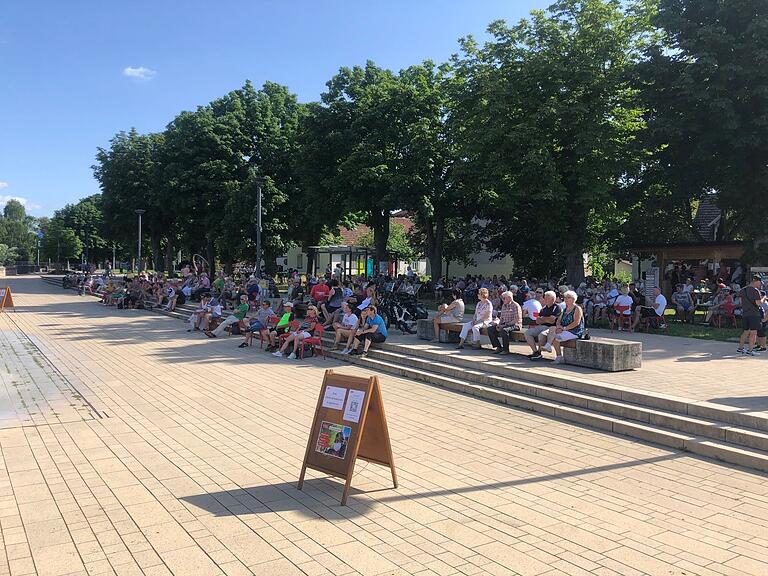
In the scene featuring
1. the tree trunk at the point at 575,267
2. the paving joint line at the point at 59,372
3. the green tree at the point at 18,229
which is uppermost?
the green tree at the point at 18,229

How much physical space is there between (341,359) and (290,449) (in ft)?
23.5

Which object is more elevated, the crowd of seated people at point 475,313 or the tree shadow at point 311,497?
the crowd of seated people at point 475,313

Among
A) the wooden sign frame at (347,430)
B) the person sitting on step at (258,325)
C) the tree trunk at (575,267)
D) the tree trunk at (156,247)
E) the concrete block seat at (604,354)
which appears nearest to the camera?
the wooden sign frame at (347,430)

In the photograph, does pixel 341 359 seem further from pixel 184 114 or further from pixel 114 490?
pixel 184 114

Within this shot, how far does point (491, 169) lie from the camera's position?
22938 mm

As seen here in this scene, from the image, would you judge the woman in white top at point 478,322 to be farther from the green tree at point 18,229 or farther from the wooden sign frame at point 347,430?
the green tree at point 18,229

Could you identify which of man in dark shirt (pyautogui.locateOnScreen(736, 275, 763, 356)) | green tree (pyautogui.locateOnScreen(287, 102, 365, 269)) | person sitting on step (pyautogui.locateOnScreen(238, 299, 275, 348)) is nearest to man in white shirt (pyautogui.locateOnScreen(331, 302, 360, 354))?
person sitting on step (pyautogui.locateOnScreen(238, 299, 275, 348))

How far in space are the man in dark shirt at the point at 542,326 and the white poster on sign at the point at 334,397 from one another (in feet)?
22.1

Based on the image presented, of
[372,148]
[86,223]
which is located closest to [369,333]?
[372,148]

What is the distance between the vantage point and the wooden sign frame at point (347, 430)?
17.7 ft

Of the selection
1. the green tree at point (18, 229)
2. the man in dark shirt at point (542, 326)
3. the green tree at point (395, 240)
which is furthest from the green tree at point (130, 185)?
the green tree at point (18, 229)

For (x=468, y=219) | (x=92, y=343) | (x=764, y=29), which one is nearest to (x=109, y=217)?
(x=468, y=219)

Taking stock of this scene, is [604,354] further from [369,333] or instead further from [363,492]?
[363,492]

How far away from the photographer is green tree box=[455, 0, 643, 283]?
21.7m
